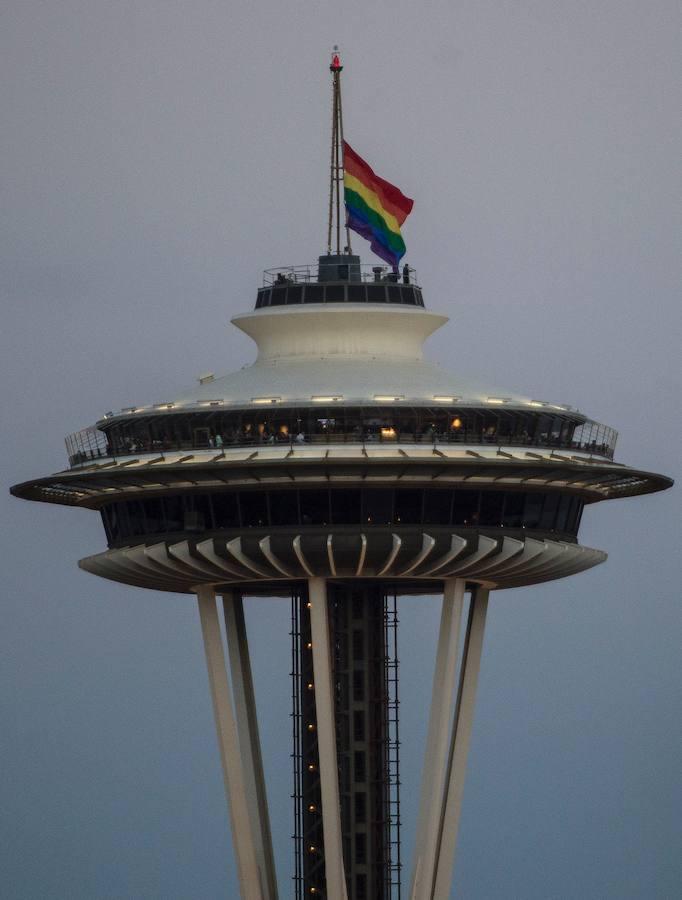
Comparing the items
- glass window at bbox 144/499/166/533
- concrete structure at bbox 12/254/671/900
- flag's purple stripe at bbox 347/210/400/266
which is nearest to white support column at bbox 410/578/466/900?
concrete structure at bbox 12/254/671/900

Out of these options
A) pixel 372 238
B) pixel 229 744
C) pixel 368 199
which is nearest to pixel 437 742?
pixel 229 744

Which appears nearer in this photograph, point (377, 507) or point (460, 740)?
point (377, 507)

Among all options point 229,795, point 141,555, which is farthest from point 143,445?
point 229,795

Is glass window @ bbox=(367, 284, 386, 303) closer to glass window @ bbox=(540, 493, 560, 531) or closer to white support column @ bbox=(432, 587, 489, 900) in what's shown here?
glass window @ bbox=(540, 493, 560, 531)

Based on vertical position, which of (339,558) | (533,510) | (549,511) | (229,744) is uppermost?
(533,510)

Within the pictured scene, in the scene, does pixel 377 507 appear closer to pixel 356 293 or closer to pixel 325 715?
pixel 325 715

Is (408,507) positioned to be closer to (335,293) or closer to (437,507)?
(437,507)

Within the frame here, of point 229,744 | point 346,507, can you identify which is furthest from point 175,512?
point 229,744

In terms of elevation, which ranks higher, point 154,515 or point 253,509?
point 253,509
